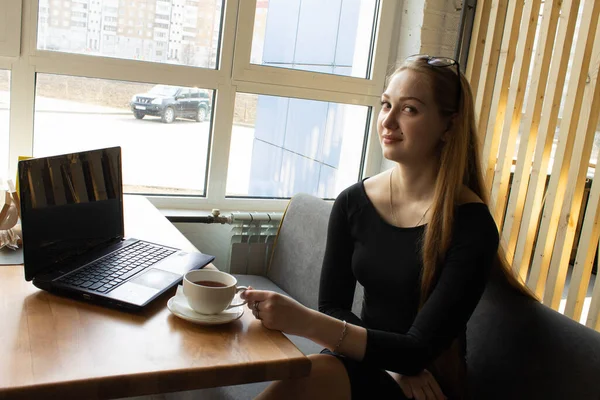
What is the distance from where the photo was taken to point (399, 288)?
1487mm

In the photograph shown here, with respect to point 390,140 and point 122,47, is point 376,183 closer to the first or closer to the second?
point 390,140

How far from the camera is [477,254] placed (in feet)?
4.51

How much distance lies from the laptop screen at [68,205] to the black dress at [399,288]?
0.60 m

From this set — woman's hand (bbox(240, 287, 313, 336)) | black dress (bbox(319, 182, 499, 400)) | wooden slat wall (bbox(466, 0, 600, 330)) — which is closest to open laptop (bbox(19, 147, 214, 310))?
woman's hand (bbox(240, 287, 313, 336))

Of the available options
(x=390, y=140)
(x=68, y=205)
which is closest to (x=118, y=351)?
(x=68, y=205)

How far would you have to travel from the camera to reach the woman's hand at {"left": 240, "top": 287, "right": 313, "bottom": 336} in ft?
3.85

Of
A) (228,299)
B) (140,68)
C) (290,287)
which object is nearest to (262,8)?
(140,68)

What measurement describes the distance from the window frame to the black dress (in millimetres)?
1094

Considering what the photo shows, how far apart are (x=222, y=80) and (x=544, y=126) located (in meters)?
1.35

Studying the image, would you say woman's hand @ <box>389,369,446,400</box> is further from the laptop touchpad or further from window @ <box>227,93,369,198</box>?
window @ <box>227,93,369,198</box>

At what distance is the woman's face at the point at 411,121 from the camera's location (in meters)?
1.48

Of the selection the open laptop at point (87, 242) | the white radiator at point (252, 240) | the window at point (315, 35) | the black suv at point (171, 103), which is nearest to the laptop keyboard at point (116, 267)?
the open laptop at point (87, 242)

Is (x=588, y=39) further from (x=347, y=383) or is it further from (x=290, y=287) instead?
(x=347, y=383)

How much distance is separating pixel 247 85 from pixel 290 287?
911mm
